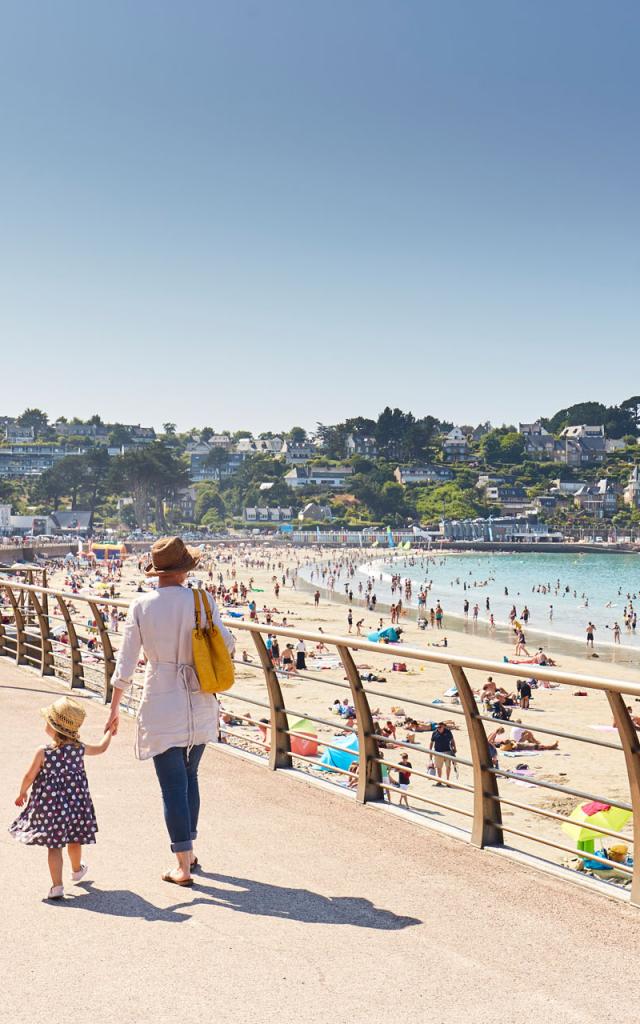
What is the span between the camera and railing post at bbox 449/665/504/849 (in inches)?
183

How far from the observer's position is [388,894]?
4.15 m

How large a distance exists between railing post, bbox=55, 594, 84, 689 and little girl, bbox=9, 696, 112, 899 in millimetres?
5096

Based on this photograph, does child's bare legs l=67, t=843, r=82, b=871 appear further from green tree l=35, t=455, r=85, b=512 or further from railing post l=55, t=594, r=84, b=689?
green tree l=35, t=455, r=85, b=512

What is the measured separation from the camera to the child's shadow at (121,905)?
153 inches

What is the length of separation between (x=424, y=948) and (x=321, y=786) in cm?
245

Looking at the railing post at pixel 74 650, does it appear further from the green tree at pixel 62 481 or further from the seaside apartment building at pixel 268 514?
the seaside apartment building at pixel 268 514

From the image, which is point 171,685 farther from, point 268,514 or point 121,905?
point 268,514

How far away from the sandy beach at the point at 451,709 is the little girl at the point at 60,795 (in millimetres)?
1441

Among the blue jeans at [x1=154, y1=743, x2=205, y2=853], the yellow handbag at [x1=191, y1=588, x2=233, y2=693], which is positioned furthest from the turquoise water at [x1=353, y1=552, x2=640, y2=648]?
the yellow handbag at [x1=191, y1=588, x2=233, y2=693]

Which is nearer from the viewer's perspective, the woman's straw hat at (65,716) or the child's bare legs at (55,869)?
the child's bare legs at (55,869)

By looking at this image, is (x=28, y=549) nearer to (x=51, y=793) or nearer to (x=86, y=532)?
(x=86, y=532)

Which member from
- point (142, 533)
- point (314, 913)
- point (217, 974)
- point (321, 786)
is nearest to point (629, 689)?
point (314, 913)

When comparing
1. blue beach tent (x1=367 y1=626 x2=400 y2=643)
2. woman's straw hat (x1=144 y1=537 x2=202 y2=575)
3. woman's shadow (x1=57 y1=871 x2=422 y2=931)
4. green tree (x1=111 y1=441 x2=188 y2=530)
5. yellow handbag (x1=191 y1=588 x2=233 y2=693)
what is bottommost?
blue beach tent (x1=367 y1=626 x2=400 y2=643)

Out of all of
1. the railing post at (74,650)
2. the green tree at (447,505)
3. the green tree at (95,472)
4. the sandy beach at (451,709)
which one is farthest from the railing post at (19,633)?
the green tree at (447,505)
